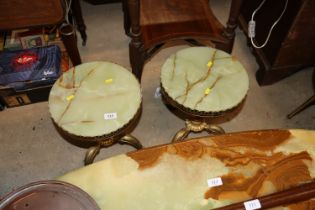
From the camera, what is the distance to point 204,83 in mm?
1354

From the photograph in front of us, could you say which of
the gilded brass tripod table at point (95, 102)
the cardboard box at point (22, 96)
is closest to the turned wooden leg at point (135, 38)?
the gilded brass tripod table at point (95, 102)

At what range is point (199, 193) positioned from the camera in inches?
42.4

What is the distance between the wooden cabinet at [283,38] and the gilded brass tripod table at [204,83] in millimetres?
549

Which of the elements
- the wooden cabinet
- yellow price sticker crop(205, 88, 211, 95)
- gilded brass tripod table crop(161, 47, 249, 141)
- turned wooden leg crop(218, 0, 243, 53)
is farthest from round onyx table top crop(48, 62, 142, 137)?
the wooden cabinet

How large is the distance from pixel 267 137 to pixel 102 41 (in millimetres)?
1526

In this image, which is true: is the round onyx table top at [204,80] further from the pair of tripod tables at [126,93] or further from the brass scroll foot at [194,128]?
the brass scroll foot at [194,128]

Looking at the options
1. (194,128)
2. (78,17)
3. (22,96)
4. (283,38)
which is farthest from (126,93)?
(283,38)

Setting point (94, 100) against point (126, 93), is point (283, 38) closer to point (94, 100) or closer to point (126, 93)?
point (126, 93)

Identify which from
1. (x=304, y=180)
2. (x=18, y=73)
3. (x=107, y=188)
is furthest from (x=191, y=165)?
(x=18, y=73)

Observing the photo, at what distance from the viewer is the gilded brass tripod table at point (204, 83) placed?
1.30m

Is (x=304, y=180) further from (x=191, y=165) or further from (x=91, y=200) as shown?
(x=91, y=200)

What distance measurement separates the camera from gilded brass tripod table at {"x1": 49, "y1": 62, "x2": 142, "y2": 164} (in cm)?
123

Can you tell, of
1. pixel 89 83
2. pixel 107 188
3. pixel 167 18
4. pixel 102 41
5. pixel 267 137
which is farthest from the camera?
pixel 102 41

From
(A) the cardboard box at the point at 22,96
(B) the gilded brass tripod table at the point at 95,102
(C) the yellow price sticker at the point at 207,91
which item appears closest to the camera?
(B) the gilded brass tripod table at the point at 95,102
